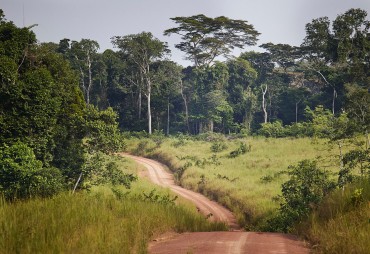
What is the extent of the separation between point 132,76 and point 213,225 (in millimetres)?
44341

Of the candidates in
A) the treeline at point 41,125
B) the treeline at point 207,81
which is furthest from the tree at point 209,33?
the treeline at point 41,125

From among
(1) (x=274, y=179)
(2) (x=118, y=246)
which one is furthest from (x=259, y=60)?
(2) (x=118, y=246)

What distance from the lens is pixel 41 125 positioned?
14.6 m

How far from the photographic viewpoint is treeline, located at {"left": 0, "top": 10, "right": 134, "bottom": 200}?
43.0ft

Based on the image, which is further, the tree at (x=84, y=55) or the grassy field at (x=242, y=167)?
the tree at (x=84, y=55)

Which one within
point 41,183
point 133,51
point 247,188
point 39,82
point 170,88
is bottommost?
point 247,188

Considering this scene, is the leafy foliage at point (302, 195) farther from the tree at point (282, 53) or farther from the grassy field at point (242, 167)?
the tree at point (282, 53)

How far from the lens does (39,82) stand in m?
14.4

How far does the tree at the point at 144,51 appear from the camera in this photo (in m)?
46.7

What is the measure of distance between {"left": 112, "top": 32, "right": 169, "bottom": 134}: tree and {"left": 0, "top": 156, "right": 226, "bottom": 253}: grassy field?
124 feet

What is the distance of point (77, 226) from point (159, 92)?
47.8 metres

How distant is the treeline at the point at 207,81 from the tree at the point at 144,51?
144 millimetres

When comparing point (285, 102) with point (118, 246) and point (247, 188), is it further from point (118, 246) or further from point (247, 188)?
point (118, 246)

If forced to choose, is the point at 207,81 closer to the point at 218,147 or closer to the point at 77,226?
the point at 218,147
